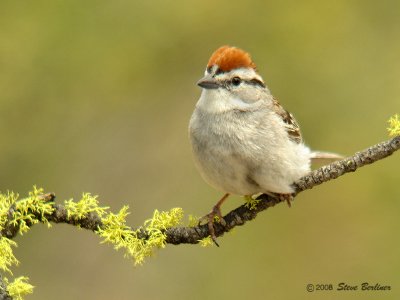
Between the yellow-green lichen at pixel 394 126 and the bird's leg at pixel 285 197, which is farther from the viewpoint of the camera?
the bird's leg at pixel 285 197

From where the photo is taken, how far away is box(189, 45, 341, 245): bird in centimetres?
389

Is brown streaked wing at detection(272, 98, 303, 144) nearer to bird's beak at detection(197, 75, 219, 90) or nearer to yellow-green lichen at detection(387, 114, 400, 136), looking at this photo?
bird's beak at detection(197, 75, 219, 90)

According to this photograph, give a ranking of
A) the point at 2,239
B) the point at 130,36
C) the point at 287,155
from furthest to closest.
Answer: the point at 130,36
the point at 287,155
the point at 2,239

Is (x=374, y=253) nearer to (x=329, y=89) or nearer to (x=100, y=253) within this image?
(x=329, y=89)

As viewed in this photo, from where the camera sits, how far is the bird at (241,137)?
3.89 meters

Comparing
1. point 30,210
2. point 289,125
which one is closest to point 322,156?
point 289,125

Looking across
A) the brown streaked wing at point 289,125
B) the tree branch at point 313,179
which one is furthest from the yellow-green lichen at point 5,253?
the brown streaked wing at point 289,125

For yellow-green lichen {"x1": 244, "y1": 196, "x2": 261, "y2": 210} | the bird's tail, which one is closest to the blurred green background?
the bird's tail

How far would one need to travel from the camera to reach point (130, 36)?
21.4 feet

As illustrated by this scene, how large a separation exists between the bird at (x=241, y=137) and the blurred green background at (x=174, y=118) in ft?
7.08

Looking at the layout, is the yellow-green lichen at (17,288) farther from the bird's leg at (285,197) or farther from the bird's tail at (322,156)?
the bird's tail at (322,156)

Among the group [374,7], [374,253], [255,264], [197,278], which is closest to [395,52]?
[374,7]

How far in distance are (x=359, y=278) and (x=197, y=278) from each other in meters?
1.42

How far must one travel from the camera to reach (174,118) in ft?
22.7
